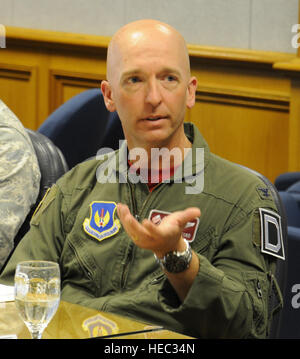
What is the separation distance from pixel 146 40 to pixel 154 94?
13cm

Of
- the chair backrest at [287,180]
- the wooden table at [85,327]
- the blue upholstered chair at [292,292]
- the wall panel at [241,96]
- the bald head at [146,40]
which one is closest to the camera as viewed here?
the wooden table at [85,327]

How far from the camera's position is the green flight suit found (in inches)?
54.5

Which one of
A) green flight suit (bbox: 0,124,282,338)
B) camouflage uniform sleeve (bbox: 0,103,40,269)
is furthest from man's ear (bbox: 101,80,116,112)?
camouflage uniform sleeve (bbox: 0,103,40,269)

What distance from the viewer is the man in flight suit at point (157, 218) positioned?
4.59 feet

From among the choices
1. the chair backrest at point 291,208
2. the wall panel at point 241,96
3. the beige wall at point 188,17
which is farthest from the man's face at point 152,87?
the beige wall at point 188,17

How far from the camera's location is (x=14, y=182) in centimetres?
209

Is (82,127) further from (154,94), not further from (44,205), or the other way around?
(154,94)

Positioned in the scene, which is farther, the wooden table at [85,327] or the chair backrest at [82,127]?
the chair backrest at [82,127]

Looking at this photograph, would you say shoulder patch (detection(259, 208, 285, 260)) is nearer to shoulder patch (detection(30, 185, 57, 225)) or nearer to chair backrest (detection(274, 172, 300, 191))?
shoulder patch (detection(30, 185, 57, 225))

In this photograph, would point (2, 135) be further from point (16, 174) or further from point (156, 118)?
point (156, 118)

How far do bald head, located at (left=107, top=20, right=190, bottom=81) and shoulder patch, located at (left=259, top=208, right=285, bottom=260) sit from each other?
345mm

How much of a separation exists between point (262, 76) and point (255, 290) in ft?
7.67

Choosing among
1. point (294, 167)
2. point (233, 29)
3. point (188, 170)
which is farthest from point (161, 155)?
point (233, 29)

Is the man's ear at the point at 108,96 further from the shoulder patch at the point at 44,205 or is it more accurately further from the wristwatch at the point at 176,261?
the wristwatch at the point at 176,261
